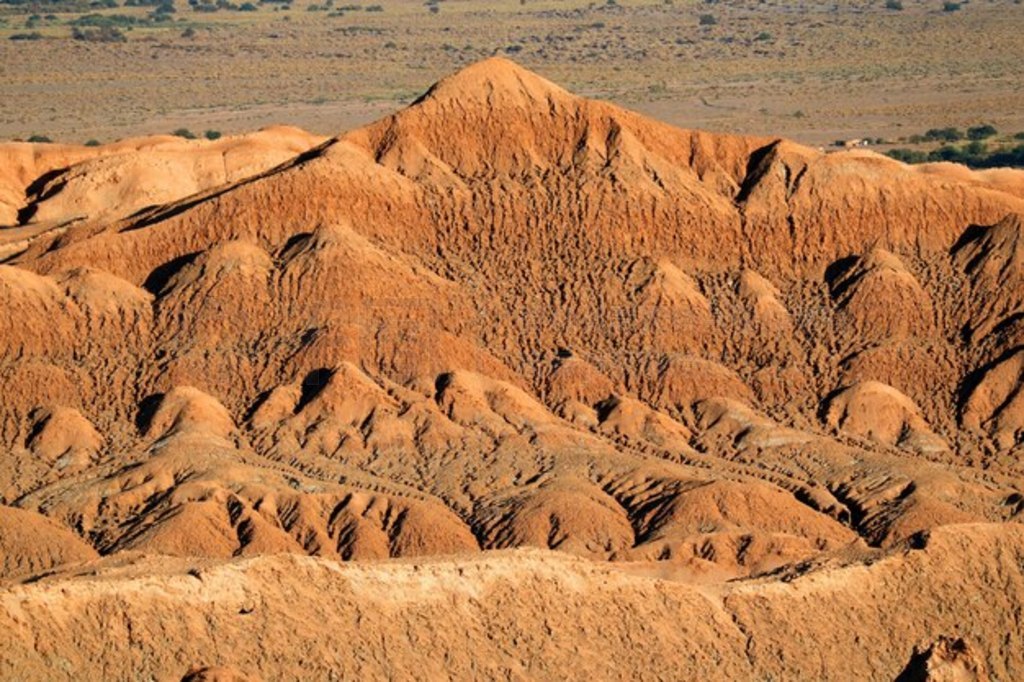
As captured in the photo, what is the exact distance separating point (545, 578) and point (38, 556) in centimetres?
1937

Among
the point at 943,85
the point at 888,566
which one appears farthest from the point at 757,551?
the point at 943,85

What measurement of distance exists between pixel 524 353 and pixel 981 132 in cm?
8714

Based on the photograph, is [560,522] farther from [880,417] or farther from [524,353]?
[880,417]

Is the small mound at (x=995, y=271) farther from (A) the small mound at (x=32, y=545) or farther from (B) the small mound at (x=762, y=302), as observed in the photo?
(A) the small mound at (x=32, y=545)

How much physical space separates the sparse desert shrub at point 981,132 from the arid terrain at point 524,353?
225 feet

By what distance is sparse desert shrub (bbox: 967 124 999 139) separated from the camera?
159250 millimetres

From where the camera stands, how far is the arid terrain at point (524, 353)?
6950 centimetres

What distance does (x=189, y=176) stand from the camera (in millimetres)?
102625

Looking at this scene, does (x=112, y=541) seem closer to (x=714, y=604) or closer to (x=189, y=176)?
(x=714, y=604)

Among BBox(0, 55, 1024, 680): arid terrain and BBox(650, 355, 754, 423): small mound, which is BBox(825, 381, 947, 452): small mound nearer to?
BBox(0, 55, 1024, 680): arid terrain

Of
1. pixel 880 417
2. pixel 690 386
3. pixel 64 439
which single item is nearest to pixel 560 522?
pixel 690 386

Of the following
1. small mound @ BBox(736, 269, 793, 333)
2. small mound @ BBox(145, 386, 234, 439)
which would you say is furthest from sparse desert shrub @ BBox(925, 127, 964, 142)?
small mound @ BBox(145, 386, 234, 439)

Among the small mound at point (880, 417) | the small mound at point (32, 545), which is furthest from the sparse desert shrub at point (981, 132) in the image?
the small mound at point (32, 545)

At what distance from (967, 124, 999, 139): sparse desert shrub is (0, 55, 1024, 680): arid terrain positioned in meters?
68.7
